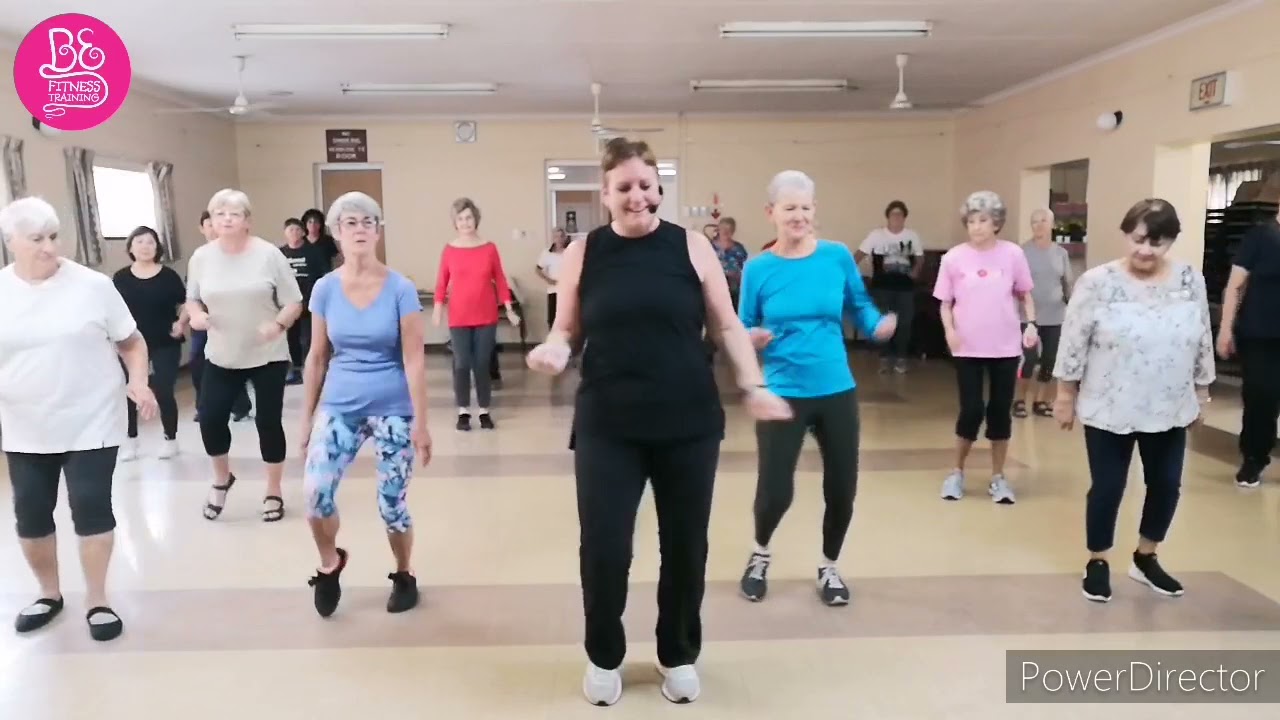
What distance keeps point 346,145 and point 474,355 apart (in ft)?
20.9

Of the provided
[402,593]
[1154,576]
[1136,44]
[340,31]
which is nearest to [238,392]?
[402,593]

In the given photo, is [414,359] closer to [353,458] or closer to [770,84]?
[353,458]

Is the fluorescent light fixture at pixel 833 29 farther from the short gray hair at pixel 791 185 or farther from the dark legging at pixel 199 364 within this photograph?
the dark legging at pixel 199 364

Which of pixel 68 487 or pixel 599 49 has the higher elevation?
pixel 599 49

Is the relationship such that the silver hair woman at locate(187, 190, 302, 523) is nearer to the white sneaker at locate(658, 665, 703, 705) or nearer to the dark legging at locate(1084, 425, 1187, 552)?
the white sneaker at locate(658, 665, 703, 705)

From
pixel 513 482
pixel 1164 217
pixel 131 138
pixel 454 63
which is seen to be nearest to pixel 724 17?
pixel 454 63

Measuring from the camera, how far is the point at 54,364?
2855 mm

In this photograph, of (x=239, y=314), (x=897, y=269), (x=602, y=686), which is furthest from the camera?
(x=897, y=269)

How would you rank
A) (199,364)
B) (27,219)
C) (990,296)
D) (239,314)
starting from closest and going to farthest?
(27,219) < (239,314) < (990,296) < (199,364)

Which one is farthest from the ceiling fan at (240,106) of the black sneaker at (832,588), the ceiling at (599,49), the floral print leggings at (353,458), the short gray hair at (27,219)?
the black sneaker at (832,588)

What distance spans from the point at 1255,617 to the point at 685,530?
2190 millimetres

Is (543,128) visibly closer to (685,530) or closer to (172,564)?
(172,564)

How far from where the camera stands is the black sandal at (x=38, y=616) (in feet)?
10.1

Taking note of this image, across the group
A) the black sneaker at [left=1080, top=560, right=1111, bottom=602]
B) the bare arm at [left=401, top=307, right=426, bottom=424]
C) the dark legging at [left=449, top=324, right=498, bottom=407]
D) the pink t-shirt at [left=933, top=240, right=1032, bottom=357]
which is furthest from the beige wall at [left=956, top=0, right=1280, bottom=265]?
the bare arm at [left=401, top=307, right=426, bottom=424]
